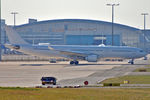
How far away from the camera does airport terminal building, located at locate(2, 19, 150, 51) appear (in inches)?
7274

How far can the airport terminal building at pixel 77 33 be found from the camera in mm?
184750

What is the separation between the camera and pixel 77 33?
185 metres

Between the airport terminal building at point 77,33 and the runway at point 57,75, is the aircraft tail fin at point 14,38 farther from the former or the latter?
the airport terminal building at point 77,33

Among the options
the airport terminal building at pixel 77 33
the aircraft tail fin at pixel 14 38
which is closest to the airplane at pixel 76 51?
the aircraft tail fin at pixel 14 38

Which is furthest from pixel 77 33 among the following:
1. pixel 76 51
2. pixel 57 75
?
pixel 57 75

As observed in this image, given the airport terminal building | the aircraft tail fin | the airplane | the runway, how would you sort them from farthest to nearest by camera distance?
the airport terminal building → the aircraft tail fin → the airplane → the runway

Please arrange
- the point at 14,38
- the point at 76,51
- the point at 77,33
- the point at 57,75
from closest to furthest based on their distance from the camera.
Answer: the point at 57,75 → the point at 76,51 → the point at 14,38 → the point at 77,33

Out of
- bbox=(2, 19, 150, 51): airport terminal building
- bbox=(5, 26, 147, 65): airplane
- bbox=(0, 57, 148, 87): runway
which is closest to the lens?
bbox=(0, 57, 148, 87): runway

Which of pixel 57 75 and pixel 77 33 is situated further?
pixel 77 33

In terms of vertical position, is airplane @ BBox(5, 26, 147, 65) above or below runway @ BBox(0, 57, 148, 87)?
above

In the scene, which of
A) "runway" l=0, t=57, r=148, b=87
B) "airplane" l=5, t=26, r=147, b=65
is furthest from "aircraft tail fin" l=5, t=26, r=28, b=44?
"runway" l=0, t=57, r=148, b=87

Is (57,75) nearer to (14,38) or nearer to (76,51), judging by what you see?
(76,51)

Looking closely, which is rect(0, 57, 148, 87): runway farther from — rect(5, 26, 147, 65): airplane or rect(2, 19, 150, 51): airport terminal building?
rect(2, 19, 150, 51): airport terminal building

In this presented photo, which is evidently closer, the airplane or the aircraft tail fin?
the airplane
